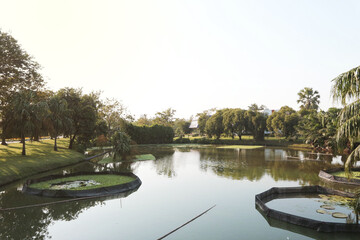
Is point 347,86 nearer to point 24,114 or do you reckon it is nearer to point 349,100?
point 349,100

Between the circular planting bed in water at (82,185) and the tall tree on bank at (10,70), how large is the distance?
1553cm

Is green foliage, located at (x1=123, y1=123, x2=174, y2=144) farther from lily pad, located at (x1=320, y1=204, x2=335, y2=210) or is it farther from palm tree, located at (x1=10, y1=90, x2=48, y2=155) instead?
lily pad, located at (x1=320, y1=204, x2=335, y2=210)

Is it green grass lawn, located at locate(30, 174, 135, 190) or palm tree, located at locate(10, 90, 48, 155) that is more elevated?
palm tree, located at locate(10, 90, 48, 155)

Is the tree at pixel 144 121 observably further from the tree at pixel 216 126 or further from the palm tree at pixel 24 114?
the palm tree at pixel 24 114

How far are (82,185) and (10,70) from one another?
22.4 m

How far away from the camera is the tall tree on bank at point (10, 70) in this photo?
3272 centimetres

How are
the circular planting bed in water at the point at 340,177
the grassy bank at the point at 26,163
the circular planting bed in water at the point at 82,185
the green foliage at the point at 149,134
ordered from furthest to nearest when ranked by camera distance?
the green foliage at the point at 149,134, the grassy bank at the point at 26,163, the circular planting bed in water at the point at 340,177, the circular planting bed in water at the point at 82,185

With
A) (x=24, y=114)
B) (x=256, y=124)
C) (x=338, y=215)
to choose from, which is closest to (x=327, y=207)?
(x=338, y=215)

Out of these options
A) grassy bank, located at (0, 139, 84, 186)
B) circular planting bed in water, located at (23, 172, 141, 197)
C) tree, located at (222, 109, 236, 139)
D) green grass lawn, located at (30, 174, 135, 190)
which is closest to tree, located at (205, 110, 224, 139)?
tree, located at (222, 109, 236, 139)

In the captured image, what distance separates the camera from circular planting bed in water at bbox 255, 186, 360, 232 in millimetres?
13034

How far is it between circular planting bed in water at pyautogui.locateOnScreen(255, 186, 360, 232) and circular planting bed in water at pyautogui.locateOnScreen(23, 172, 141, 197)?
37.6 ft

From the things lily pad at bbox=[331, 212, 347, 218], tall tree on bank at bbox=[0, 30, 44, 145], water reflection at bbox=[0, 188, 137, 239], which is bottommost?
water reflection at bbox=[0, 188, 137, 239]

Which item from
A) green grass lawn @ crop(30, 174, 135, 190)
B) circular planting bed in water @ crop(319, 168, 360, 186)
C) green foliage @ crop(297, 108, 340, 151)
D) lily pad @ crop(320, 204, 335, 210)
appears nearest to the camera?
lily pad @ crop(320, 204, 335, 210)

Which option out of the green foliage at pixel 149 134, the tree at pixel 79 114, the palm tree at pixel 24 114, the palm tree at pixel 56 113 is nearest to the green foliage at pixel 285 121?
the green foliage at pixel 149 134
